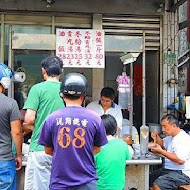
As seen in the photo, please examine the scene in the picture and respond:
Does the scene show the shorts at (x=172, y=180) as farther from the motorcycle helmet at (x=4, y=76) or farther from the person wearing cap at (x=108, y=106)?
the motorcycle helmet at (x=4, y=76)

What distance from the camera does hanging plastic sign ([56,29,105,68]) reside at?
4.99 metres

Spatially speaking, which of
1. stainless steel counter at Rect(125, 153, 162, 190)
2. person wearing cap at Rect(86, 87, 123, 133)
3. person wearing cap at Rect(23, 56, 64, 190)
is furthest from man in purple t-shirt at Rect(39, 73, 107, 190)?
person wearing cap at Rect(86, 87, 123, 133)

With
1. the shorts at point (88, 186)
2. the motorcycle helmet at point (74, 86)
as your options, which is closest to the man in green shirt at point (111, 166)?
the shorts at point (88, 186)

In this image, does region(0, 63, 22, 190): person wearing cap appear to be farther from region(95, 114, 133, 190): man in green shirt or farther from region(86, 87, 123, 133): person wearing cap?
region(86, 87, 123, 133): person wearing cap

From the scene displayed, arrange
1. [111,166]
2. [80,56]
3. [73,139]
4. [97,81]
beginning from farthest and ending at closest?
[97,81] < [80,56] < [111,166] < [73,139]

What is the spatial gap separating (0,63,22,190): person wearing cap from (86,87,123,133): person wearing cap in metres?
2.04

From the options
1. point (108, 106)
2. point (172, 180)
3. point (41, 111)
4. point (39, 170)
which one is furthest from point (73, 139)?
point (108, 106)

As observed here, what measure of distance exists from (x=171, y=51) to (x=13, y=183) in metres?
4.03

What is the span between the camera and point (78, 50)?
504 centimetres

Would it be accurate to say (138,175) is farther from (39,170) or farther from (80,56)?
(80,56)

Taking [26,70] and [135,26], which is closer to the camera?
[26,70]

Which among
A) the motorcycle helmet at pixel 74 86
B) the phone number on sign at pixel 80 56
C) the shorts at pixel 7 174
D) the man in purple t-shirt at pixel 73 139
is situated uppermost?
the phone number on sign at pixel 80 56

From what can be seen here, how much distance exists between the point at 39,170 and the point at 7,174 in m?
0.30

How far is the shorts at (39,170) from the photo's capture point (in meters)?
3.57
